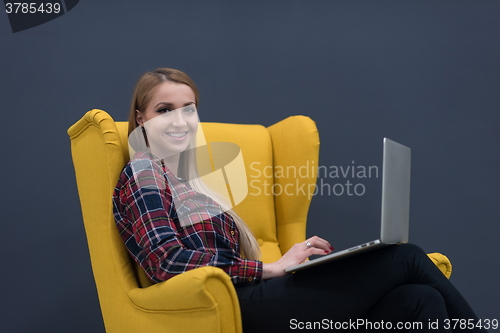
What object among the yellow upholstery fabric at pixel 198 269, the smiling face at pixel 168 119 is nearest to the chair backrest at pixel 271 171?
the yellow upholstery fabric at pixel 198 269

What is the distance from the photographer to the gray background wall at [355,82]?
2.10m

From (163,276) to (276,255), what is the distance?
28.1 inches

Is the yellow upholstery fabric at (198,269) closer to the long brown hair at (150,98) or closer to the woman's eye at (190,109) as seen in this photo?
the long brown hair at (150,98)

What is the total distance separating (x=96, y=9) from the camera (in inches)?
81.4

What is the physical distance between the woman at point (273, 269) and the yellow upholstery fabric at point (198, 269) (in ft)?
0.23

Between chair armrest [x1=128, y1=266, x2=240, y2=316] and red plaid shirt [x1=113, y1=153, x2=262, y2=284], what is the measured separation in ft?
0.20

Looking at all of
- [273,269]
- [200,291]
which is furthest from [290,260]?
[200,291]

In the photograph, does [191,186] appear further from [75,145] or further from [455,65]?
[455,65]

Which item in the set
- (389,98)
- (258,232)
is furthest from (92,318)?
(389,98)

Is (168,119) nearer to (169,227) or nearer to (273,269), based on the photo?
(169,227)

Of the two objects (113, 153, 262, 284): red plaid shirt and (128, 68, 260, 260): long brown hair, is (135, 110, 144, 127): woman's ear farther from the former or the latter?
(113, 153, 262, 284): red plaid shirt

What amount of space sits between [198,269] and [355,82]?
4.93ft

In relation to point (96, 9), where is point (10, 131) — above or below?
below

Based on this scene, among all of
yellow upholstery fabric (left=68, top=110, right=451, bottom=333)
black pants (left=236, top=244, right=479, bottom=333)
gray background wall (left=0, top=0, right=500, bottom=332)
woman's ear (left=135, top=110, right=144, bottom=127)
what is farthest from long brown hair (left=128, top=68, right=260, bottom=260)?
gray background wall (left=0, top=0, right=500, bottom=332)
